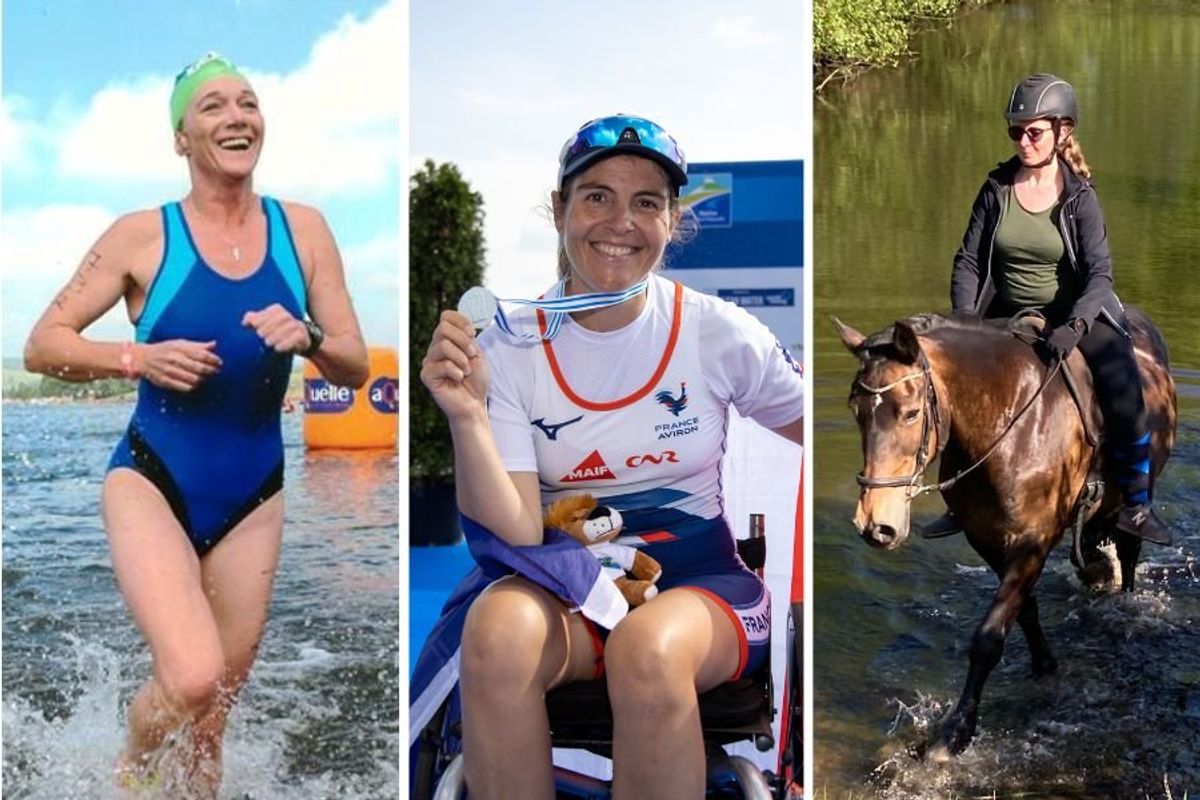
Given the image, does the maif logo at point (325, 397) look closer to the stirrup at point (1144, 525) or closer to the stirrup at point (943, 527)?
the stirrup at point (943, 527)

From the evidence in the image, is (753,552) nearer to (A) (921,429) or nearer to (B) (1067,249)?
(A) (921,429)

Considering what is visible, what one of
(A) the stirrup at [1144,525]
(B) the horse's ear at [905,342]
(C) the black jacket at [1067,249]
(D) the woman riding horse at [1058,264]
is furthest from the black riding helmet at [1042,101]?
(A) the stirrup at [1144,525]

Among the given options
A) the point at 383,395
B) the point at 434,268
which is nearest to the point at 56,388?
the point at 383,395

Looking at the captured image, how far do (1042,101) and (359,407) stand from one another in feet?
5.37

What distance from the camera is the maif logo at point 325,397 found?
3.44 meters

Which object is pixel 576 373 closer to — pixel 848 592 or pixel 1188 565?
pixel 848 592

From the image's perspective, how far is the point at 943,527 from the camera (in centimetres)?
360

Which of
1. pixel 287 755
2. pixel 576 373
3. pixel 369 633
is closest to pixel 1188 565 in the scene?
pixel 576 373

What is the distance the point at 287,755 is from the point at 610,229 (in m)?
1.37

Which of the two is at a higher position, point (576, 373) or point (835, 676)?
point (576, 373)

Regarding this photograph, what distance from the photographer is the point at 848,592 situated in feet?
12.1

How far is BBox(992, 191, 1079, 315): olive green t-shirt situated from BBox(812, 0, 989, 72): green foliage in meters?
→ 0.52

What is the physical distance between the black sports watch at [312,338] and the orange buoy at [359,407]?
0.08 feet

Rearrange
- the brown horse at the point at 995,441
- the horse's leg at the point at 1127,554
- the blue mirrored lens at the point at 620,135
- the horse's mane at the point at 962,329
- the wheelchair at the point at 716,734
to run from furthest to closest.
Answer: the horse's leg at the point at 1127,554
the horse's mane at the point at 962,329
the brown horse at the point at 995,441
the blue mirrored lens at the point at 620,135
the wheelchair at the point at 716,734
